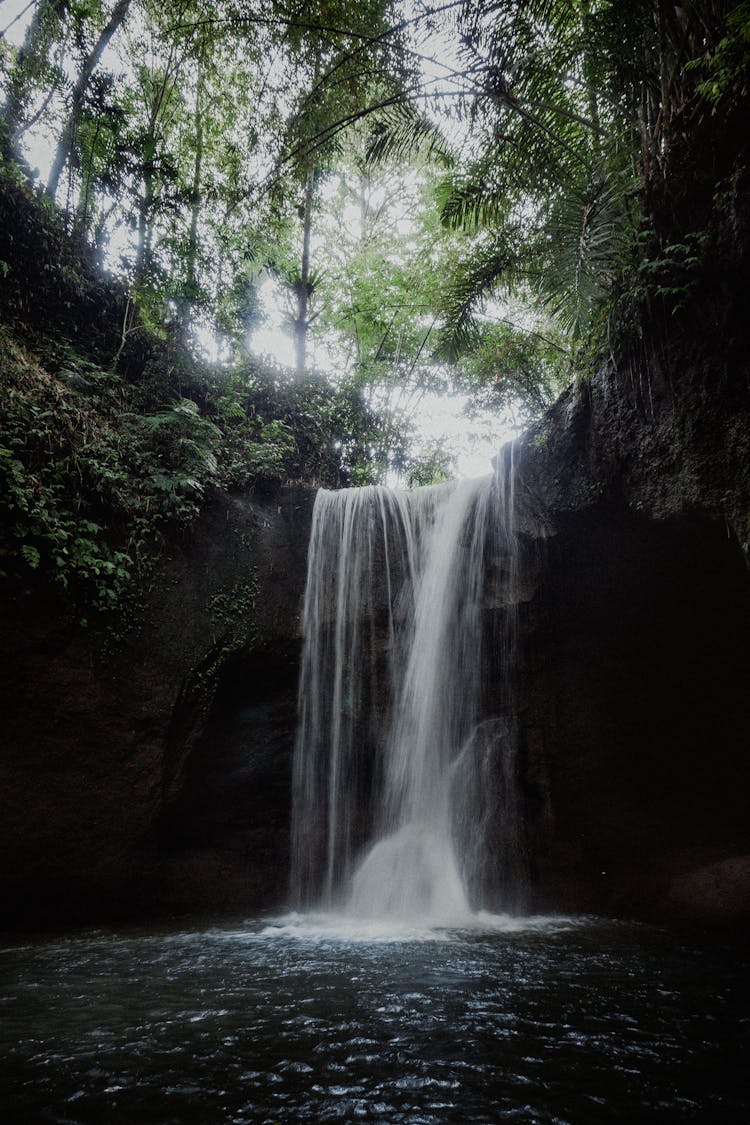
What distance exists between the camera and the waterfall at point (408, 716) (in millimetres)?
7258

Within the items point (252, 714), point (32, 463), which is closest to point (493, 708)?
point (252, 714)

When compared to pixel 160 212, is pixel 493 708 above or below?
below

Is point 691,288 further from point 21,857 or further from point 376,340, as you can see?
point 376,340

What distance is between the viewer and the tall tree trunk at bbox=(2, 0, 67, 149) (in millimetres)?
10812

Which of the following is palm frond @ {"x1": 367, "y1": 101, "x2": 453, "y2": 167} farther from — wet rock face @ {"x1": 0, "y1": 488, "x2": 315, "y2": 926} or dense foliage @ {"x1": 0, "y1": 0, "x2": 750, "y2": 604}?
wet rock face @ {"x1": 0, "y1": 488, "x2": 315, "y2": 926}

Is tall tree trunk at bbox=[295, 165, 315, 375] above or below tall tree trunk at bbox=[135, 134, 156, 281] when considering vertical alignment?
above

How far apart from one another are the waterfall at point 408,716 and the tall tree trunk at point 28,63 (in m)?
10.8

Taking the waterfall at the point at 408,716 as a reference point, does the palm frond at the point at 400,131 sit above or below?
above

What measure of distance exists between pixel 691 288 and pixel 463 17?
465 centimetres

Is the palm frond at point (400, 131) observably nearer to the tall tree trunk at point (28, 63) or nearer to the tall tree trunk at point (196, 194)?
the tall tree trunk at point (196, 194)

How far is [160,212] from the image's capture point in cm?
1048

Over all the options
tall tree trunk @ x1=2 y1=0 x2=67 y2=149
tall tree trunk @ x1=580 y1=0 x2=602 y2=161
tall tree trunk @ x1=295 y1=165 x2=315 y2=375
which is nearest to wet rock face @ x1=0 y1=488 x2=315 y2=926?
tall tree trunk @ x1=580 y1=0 x2=602 y2=161

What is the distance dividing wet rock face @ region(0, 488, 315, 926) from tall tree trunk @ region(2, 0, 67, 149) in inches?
384

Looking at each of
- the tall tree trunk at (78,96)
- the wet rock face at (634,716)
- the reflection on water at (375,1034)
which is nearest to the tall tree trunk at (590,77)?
the wet rock face at (634,716)
